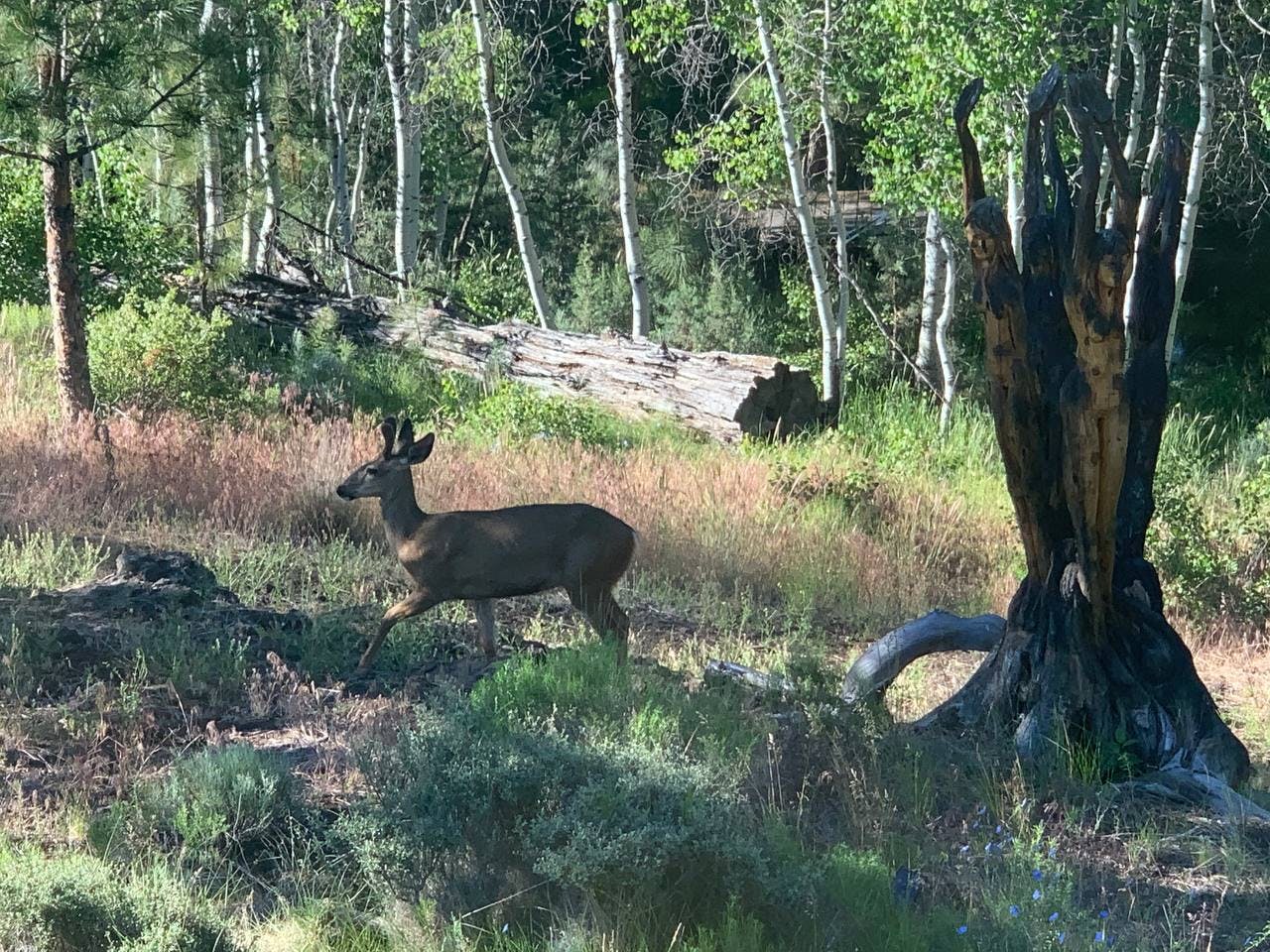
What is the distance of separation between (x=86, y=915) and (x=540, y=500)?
8.54m

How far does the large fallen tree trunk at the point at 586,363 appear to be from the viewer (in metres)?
17.3

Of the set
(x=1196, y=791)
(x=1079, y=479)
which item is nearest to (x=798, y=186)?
(x=1079, y=479)

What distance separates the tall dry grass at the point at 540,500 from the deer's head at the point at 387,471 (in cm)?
220

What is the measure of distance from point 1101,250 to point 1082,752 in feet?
7.49

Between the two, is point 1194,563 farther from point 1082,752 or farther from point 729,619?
point 1082,752

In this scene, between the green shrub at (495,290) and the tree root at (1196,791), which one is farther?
the green shrub at (495,290)

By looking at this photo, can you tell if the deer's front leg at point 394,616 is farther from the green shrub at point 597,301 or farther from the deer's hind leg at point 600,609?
the green shrub at point 597,301

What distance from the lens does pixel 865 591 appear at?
39.8ft

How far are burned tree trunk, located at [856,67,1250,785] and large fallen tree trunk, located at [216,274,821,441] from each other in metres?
9.60

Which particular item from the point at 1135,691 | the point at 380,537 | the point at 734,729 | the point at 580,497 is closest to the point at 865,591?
the point at 580,497

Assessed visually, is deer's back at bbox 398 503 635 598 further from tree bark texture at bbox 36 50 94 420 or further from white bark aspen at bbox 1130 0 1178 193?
white bark aspen at bbox 1130 0 1178 193

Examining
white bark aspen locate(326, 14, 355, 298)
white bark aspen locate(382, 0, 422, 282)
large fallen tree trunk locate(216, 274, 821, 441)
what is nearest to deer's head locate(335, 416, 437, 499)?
large fallen tree trunk locate(216, 274, 821, 441)

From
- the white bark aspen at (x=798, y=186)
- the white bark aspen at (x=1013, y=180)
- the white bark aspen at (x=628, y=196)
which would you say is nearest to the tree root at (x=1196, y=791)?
the white bark aspen at (x=1013, y=180)

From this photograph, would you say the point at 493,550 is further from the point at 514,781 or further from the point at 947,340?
the point at 947,340
